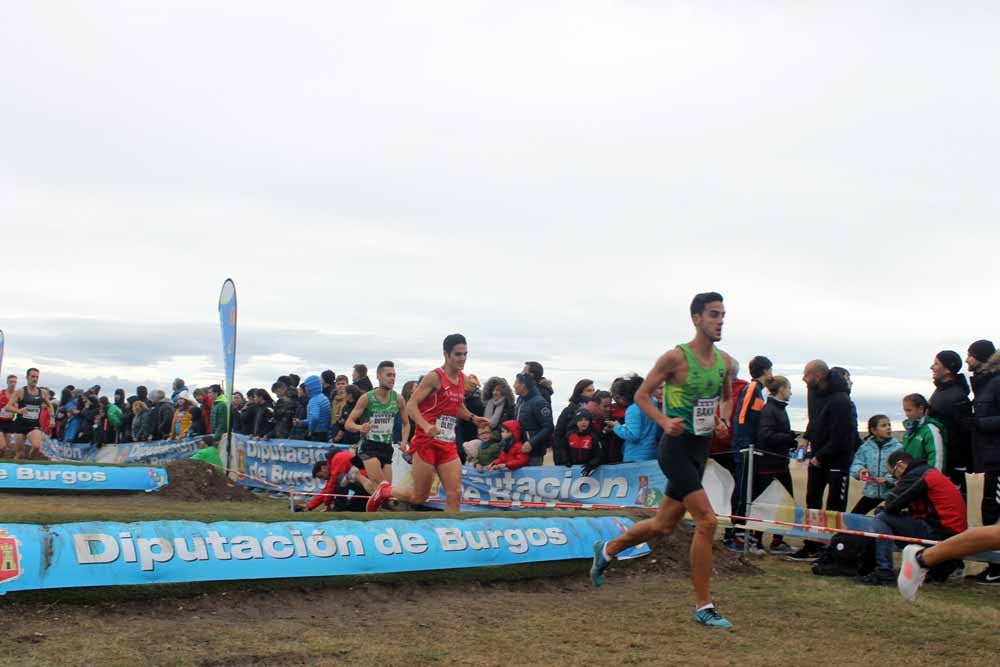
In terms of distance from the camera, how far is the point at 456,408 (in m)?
9.61

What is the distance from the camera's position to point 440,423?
9.42 m

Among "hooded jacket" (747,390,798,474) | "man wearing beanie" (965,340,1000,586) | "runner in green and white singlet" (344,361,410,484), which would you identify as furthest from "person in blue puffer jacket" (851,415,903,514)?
"runner in green and white singlet" (344,361,410,484)

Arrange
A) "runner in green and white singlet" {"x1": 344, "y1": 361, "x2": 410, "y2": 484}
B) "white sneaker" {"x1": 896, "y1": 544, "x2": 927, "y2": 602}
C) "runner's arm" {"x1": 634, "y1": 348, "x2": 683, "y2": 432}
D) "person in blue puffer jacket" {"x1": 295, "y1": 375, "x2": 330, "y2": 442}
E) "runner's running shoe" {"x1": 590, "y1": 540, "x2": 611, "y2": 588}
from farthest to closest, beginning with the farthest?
"person in blue puffer jacket" {"x1": 295, "y1": 375, "x2": 330, "y2": 442}, "runner in green and white singlet" {"x1": 344, "y1": 361, "x2": 410, "y2": 484}, "runner's running shoe" {"x1": 590, "y1": 540, "x2": 611, "y2": 588}, "runner's arm" {"x1": 634, "y1": 348, "x2": 683, "y2": 432}, "white sneaker" {"x1": 896, "y1": 544, "x2": 927, "y2": 602}

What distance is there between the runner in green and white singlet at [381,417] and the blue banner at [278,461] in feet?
14.6

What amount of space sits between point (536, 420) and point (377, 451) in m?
2.15

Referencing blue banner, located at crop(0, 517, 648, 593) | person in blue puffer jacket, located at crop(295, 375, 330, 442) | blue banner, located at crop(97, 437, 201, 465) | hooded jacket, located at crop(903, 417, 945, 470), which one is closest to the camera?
blue banner, located at crop(0, 517, 648, 593)

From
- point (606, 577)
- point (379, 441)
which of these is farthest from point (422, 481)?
point (379, 441)

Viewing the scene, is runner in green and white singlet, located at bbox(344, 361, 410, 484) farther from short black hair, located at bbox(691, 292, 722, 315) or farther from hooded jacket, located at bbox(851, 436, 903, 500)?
short black hair, located at bbox(691, 292, 722, 315)

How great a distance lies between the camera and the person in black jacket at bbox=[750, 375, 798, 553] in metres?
10.6

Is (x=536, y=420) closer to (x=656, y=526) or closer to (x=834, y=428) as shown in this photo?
(x=834, y=428)

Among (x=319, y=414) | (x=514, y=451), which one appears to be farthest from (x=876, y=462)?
(x=319, y=414)

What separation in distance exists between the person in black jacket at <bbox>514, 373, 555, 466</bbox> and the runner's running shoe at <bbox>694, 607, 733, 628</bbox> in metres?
6.54

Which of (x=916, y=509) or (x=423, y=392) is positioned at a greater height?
(x=423, y=392)

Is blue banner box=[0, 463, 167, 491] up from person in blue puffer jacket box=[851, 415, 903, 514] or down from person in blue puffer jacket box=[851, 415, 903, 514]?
down
